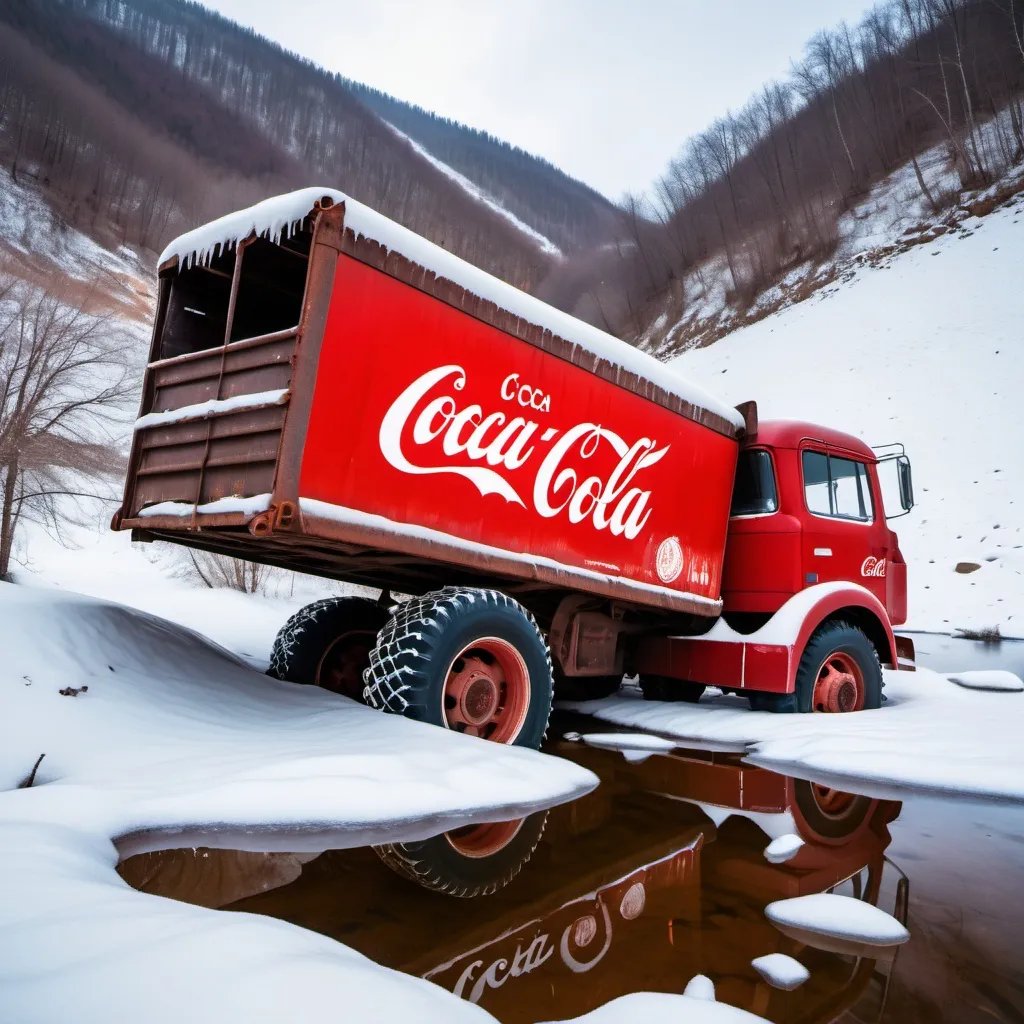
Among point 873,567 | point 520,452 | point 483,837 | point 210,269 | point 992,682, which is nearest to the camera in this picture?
point 483,837

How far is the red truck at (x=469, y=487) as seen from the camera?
13.8 feet

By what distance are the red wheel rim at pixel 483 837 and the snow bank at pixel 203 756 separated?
6 centimetres

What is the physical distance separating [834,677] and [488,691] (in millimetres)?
3813

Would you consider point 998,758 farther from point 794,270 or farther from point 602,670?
point 794,270

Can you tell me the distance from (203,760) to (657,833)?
7.56ft

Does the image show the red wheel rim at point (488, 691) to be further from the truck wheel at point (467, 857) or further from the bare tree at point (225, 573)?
the bare tree at point (225, 573)

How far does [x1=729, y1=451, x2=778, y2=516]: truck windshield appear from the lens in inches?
281

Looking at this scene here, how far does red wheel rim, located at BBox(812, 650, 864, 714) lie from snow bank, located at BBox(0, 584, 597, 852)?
11.9 ft

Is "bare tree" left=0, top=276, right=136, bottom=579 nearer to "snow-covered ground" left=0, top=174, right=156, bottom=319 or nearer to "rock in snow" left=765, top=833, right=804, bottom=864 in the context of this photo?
"snow-covered ground" left=0, top=174, right=156, bottom=319

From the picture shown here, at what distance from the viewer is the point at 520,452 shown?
16.6 ft

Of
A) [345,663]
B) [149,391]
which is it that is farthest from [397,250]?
[345,663]

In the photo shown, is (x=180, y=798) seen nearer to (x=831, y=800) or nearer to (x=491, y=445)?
(x=491, y=445)

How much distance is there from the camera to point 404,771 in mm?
3590

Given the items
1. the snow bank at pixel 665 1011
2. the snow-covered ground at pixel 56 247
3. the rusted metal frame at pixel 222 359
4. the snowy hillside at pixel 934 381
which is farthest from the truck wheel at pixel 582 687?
the snow-covered ground at pixel 56 247
